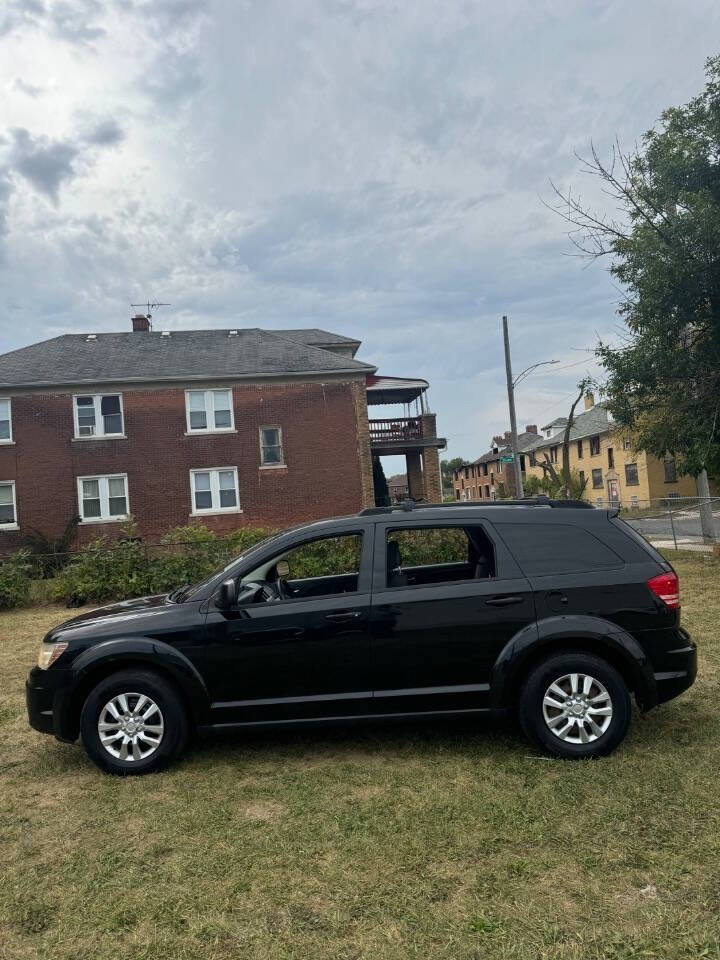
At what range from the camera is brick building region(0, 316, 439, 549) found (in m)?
23.9

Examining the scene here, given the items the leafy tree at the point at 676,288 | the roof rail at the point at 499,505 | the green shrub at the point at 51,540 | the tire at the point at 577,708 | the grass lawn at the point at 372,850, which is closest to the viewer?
the grass lawn at the point at 372,850

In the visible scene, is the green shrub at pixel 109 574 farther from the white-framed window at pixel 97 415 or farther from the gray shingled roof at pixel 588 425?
the gray shingled roof at pixel 588 425

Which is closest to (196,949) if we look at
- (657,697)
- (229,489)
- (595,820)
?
(595,820)

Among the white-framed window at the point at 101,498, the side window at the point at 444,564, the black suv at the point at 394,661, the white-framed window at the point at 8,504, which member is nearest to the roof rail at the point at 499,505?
the side window at the point at 444,564

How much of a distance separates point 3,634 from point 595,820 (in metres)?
9.66

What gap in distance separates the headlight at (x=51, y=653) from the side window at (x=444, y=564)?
89.1 inches

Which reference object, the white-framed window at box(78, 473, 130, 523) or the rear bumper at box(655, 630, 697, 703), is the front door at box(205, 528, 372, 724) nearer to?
the rear bumper at box(655, 630, 697, 703)

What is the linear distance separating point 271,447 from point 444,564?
20219 millimetres

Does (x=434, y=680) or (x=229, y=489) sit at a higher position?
(x=229, y=489)

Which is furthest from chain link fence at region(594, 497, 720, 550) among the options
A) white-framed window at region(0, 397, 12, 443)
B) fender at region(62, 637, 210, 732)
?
white-framed window at region(0, 397, 12, 443)

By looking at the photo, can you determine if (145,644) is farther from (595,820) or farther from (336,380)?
(336,380)

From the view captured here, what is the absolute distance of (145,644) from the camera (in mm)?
4516

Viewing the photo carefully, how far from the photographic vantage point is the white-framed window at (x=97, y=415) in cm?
2423

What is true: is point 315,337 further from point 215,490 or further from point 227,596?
point 227,596
